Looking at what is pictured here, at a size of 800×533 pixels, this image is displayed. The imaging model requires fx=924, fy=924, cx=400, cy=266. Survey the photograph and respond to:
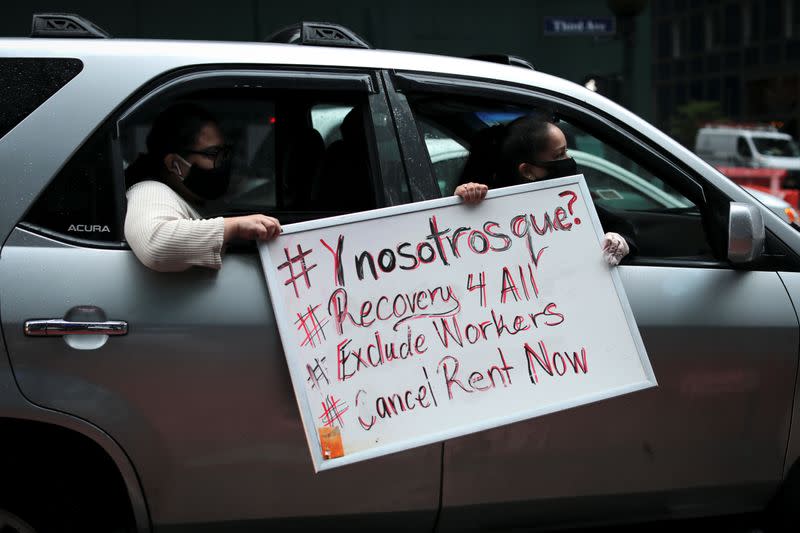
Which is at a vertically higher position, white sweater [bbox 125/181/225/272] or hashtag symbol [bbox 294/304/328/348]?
white sweater [bbox 125/181/225/272]

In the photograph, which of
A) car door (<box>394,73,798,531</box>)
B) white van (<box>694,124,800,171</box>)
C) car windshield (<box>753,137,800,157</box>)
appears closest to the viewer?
car door (<box>394,73,798,531</box>)

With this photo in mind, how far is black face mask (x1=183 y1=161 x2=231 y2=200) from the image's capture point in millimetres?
2895

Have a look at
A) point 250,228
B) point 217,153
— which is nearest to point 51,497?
point 250,228

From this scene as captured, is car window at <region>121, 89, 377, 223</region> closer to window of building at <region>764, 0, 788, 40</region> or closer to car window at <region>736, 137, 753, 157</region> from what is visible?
car window at <region>736, 137, 753, 157</region>

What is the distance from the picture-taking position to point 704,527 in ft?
12.2

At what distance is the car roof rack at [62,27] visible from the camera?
2750 mm

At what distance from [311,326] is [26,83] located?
1051mm

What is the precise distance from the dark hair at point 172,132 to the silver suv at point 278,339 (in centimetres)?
14

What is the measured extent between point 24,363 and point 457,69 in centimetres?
157

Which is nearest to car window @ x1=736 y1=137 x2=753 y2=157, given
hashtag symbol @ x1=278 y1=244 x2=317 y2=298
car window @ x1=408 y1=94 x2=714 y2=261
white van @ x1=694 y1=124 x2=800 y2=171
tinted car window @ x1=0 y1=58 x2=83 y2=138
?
white van @ x1=694 y1=124 x2=800 y2=171

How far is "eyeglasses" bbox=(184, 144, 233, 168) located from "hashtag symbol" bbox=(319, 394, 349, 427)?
0.84m

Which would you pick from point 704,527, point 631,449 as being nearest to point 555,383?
point 631,449

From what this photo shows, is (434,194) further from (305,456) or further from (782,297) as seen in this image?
(782,297)

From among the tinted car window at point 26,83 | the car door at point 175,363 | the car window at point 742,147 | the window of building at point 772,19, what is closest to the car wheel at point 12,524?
the car door at point 175,363
